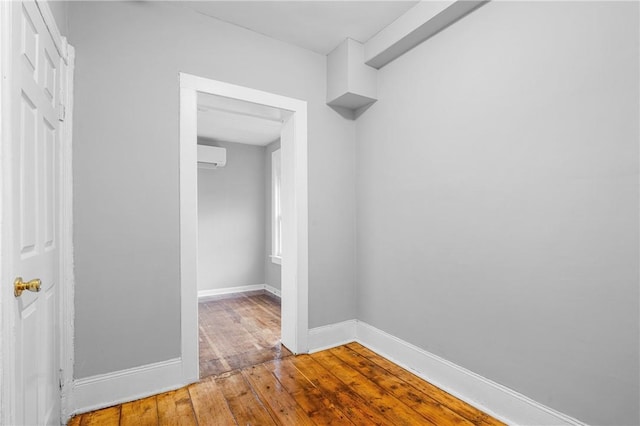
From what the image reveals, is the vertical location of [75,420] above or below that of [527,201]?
below

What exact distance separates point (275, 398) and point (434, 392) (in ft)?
3.58

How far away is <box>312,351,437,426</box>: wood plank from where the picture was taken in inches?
74.5

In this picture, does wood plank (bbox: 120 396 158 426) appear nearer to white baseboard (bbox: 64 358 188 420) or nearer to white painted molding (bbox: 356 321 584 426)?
white baseboard (bbox: 64 358 188 420)

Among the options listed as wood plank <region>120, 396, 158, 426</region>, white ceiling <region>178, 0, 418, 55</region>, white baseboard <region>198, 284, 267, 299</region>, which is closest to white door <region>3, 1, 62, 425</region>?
wood plank <region>120, 396, 158, 426</region>

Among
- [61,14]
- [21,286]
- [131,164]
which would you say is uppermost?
[61,14]

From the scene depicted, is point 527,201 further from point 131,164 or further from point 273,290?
point 273,290

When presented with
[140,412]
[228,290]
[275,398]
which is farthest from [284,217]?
[228,290]

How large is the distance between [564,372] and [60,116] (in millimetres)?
3130

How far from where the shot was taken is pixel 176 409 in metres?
1.99

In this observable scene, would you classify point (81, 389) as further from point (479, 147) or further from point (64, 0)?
point (479, 147)

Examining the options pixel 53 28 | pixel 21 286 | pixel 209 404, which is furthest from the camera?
pixel 209 404

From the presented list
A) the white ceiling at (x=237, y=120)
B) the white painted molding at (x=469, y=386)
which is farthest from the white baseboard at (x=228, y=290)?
the white painted molding at (x=469, y=386)

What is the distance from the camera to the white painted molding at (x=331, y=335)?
288 centimetres

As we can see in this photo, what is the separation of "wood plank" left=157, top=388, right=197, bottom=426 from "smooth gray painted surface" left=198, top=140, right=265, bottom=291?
3117 mm
